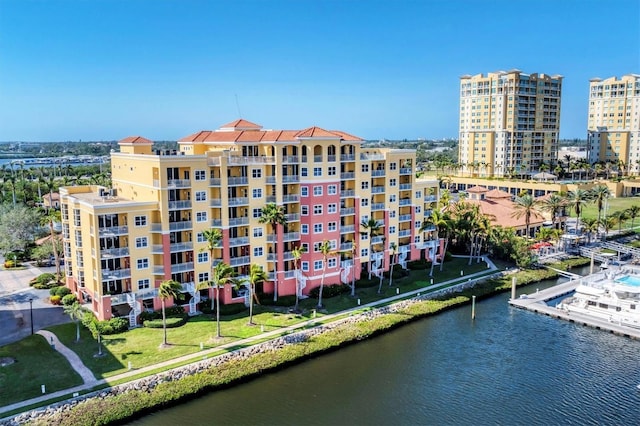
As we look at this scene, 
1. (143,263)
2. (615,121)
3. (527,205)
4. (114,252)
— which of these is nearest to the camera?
(114,252)

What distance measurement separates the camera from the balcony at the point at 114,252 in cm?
4922

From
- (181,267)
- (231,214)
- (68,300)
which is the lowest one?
(68,300)

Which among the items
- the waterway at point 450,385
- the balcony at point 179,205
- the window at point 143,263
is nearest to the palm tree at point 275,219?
the balcony at point 179,205

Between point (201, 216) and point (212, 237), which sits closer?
point (212, 237)

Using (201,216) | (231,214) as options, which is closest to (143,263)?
(201,216)

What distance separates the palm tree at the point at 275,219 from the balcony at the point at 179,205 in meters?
7.29

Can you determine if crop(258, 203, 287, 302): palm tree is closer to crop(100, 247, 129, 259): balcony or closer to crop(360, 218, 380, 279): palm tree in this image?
crop(360, 218, 380, 279): palm tree

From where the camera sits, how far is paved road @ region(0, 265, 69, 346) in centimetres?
4822

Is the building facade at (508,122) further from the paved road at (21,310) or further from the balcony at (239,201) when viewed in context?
the paved road at (21,310)

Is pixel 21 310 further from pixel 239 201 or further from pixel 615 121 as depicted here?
pixel 615 121

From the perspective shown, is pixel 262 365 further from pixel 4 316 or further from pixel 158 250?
pixel 4 316

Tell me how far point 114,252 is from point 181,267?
6.27m

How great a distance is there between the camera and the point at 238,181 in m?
55.2

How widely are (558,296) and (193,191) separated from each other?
138ft
